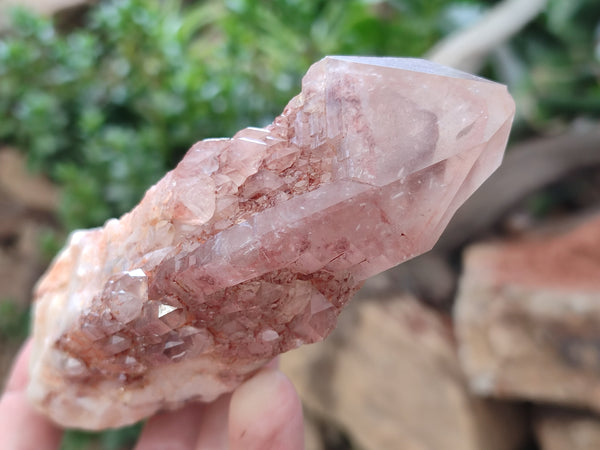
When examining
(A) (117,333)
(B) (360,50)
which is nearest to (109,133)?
(B) (360,50)

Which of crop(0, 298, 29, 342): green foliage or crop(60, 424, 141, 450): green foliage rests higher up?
crop(0, 298, 29, 342): green foliage

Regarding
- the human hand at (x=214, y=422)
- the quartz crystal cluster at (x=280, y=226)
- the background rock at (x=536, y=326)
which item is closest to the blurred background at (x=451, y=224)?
the background rock at (x=536, y=326)

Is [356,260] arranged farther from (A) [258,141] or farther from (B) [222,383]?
(B) [222,383]

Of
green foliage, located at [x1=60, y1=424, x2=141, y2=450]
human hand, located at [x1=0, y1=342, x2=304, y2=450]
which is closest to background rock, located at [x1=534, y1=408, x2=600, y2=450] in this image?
human hand, located at [x1=0, y1=342, x2=304, y2=450]

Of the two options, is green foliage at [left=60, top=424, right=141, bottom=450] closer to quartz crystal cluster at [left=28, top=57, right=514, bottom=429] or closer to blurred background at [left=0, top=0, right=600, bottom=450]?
blurred background at [left=0, top=0, right=600, bottom=450]

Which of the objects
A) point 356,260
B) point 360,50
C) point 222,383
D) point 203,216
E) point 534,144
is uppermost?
point 203,216

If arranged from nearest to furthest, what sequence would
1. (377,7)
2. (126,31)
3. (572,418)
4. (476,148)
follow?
(476,148) → (572,418) → (126,31) → (377,7)
